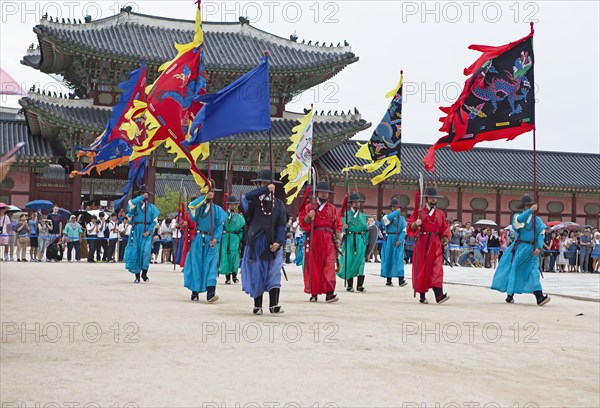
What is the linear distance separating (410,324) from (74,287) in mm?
6301

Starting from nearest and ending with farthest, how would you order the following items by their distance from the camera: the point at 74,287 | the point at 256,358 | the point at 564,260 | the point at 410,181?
the point at 256,358 < the point at 74,287 < the point at 564,260 < the point at 410,181

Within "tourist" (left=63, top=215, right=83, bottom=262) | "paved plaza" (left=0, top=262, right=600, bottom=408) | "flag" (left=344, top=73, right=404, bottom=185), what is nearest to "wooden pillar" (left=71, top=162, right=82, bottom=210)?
"tourist" (left=63, top=215, right=83, bottom=262)

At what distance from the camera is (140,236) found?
1567 centimetres

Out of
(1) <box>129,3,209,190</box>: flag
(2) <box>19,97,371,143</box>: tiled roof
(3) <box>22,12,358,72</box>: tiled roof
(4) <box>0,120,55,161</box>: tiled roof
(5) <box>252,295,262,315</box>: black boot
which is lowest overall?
(5) <box>252,295,262,315</box>: black boot

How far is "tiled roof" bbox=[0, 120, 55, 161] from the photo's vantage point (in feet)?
99.5

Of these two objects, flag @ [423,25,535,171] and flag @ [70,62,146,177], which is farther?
flag @ [70,62,146,177]

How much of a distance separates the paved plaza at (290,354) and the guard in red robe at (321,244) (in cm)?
32

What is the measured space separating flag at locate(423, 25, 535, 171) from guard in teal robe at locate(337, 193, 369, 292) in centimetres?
280

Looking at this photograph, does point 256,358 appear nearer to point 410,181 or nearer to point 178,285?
point 178,285

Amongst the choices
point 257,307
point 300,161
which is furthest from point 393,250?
point 257,307

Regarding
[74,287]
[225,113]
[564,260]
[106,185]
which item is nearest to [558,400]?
[225,113]

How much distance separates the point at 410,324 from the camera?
9.02 m

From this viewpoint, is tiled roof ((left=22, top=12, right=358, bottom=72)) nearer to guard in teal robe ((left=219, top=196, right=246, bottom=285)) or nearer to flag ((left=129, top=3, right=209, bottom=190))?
guard in teal robe ((left=219, top=196, right=246, bottom=285))

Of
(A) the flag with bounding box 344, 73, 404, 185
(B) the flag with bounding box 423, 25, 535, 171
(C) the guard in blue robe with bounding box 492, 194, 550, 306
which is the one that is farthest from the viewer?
(A) the flag with bounding box 344, 73, 404, 185
